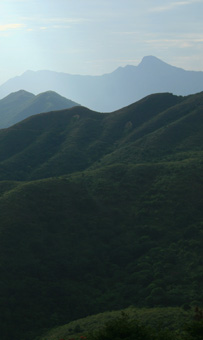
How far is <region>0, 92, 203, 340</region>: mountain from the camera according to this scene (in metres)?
50.5

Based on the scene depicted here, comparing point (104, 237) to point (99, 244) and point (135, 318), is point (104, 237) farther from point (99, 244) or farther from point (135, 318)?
point (135, 318)

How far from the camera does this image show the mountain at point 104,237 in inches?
1989

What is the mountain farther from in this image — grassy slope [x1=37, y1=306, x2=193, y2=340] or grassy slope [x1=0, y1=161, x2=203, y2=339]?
grassy slope [x1=37, y1=306, x2=193, y2=340]

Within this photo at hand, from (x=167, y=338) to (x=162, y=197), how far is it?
49546mm

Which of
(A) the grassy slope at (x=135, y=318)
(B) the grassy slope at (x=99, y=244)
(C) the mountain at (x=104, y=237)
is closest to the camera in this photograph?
(A) the grassy slope at (x=135, y=318)

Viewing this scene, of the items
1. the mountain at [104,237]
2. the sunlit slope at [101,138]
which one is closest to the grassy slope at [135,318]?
the mountain at [104,237]

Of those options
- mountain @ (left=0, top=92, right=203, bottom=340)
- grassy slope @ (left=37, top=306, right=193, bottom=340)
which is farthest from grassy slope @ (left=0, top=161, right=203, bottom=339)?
grassy slope @ (left=37, top=306, right=193, bottom=340)

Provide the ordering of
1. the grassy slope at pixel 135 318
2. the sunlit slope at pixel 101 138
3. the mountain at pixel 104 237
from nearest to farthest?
the grassy slope at pixel 135 318
the mountain at pixel 104 237
the sunlit slope at pixel 101 138

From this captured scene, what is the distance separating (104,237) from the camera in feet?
221

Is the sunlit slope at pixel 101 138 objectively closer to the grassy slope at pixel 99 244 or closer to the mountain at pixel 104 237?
the mountain at pixel 104 237

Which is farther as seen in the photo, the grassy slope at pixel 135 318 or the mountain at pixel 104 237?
the mountain at pixel 104 237

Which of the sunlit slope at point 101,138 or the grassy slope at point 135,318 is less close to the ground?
the sunlit slope at point 101,138

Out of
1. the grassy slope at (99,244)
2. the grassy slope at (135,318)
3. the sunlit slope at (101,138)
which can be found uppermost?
the sunlit slope at (101,138)

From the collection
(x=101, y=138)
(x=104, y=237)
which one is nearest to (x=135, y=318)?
(x=104, y=237)
